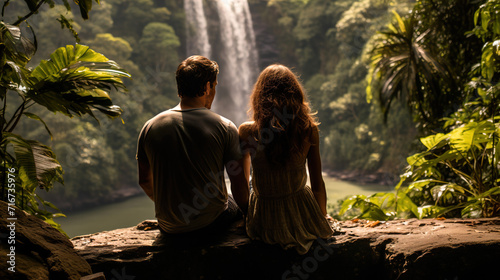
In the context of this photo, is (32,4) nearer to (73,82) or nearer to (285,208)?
(73,82)

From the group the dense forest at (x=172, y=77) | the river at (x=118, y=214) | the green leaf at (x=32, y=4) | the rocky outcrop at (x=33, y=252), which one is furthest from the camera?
the dense forest at (x=172, y=77)

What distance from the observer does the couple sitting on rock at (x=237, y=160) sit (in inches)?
73.2

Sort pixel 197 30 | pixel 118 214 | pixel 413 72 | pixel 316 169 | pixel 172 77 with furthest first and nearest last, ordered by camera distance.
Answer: pixel 197 30 < pixel 172 77 < pixel 118 214 < pixel 413 72 < pixel 316 169

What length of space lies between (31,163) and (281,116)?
1.33 metres

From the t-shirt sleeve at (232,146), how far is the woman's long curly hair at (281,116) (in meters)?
0.12

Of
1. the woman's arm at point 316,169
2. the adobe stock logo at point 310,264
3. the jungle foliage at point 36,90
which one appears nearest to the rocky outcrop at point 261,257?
the adobe stock logo at point 310,264

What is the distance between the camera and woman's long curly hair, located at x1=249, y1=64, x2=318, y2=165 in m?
1.87

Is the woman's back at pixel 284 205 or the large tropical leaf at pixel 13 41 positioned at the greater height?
the large tropical leaf at pixel 13 41

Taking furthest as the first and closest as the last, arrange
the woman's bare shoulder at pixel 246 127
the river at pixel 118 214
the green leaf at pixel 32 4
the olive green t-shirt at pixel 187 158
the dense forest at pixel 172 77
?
1. the dense forest at pixel 172 77
2. the river at pixel 118 214
3. the green leaf at pixel 32 4
4. the woman's bare shoulder at pixel 246 127
5. the olive green t-shirt at pixel 187 158

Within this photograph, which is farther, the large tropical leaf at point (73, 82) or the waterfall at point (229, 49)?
the waterfall at point (229, 49)

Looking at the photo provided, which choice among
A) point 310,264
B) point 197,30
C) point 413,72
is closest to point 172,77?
point 197,30

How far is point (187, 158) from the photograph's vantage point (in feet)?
6.06

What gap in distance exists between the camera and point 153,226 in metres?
2.49

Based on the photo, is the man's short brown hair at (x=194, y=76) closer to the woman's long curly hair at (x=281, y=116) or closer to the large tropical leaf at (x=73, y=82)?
the woman's long curly hair at (x=281, y=116)
